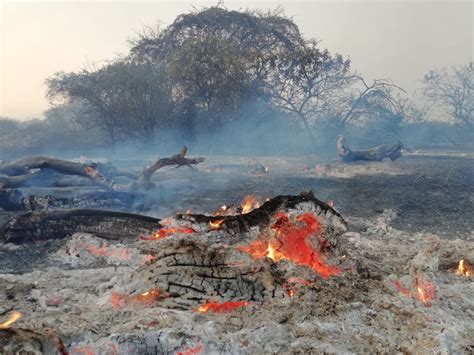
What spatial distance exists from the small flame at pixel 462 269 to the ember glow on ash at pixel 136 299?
2.92 metres

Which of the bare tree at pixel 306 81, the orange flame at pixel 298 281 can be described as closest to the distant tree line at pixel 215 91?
the bare tree at pixel 306 81

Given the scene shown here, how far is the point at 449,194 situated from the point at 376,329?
6.28 metres

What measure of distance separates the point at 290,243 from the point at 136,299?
152 cm

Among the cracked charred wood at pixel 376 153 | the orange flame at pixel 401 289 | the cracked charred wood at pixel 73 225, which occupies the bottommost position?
the orange flame at pixel 401 289

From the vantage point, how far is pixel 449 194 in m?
8.16

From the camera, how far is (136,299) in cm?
309

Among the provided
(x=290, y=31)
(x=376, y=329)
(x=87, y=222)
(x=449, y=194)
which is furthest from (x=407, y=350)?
(x=290, y=31)

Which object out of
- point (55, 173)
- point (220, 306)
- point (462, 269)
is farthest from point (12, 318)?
point (55, 173)

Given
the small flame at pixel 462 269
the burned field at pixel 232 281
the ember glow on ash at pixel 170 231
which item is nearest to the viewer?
the burned field at pixel 232 281

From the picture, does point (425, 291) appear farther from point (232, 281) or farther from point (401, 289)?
point (232, 281)

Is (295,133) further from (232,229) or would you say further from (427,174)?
(232,229)

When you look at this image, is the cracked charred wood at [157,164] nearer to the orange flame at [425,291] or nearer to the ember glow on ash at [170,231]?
the ember glow on ash at [170,231]

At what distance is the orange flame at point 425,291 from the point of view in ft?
10.5

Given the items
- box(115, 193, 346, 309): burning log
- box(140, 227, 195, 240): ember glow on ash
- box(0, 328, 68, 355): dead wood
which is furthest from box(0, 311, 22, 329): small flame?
box(140, 227, 195, 240): ember glow on ash
